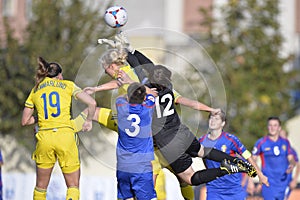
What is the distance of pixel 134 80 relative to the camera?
10672 millimetres

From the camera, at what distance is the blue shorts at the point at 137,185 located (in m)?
9.99

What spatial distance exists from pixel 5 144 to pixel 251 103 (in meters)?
9.38

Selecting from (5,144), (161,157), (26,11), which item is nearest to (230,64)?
(5,144)

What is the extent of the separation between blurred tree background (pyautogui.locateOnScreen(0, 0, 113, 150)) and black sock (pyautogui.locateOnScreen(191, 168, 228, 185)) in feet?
37.5

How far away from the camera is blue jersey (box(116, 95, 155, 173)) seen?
9.91 meters

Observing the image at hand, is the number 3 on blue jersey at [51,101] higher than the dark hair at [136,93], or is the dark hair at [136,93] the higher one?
the number 3 on blue jersey at [51,101]

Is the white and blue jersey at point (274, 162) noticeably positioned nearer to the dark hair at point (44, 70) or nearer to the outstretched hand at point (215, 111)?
the outstretched hand at point (215, 111)

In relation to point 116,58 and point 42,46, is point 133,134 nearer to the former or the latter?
point 116,58

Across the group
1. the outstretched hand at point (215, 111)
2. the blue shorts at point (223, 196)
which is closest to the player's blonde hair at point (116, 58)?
the outstretched hand at point (215, 111)

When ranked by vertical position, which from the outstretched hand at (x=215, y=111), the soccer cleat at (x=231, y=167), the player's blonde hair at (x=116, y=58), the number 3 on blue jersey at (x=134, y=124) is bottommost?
the soccer cleat at (x=231, y=167)

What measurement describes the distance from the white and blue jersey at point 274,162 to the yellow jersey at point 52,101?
16.3 ft

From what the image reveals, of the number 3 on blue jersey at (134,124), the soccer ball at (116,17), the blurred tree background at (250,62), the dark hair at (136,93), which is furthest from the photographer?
the blurred tree background at (250,62)

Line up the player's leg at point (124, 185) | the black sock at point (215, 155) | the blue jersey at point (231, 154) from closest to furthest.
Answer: the player's leg at point (124, 185)
the black sock at point (215, 155)
the blue jersey at point (231, 154)

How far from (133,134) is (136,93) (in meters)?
0.60
